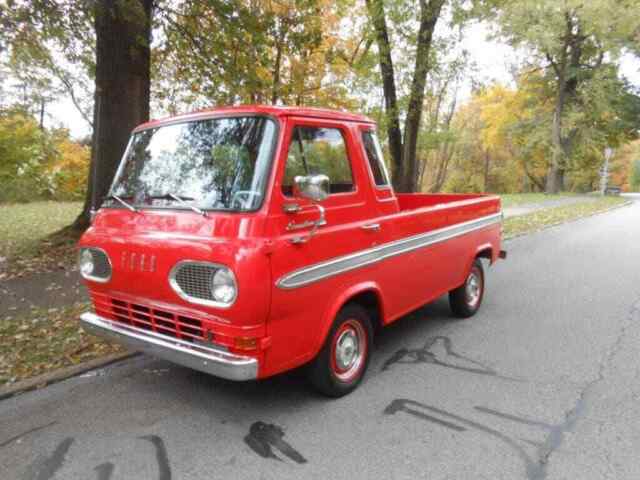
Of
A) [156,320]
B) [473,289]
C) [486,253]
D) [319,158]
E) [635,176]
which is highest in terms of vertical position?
[635,176]

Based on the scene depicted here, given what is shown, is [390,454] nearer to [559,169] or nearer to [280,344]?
[280,344]

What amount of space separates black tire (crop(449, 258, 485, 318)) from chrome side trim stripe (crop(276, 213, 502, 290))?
0.60 metres

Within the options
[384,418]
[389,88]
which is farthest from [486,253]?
[389,88]

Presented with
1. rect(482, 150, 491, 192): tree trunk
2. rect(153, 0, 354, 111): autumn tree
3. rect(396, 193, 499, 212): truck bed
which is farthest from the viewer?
rect(482, 150, 491, 192): tree trunk

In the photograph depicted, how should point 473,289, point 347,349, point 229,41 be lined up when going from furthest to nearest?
point 229,41
point 473,289
point 347,349

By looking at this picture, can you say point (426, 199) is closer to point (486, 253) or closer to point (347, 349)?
point (486, 253)

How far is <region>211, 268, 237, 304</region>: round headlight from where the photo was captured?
111 inches

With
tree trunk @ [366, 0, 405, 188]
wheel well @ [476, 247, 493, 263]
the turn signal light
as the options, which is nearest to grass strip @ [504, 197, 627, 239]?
tree trunk @ [366, 0, 405, 188]

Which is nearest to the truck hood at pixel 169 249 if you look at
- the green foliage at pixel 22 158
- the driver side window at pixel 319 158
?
the driver side window at pixel 319 158

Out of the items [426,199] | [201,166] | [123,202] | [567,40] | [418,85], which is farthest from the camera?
[567,40]

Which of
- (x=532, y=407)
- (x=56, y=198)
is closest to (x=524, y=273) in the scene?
(x=532, y=407)

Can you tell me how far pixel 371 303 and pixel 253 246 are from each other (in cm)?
147

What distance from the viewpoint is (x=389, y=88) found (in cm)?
1468

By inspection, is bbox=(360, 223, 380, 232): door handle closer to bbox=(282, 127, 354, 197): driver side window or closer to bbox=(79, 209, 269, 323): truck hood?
bbox=(282, 127, 354, 197): driver side window
